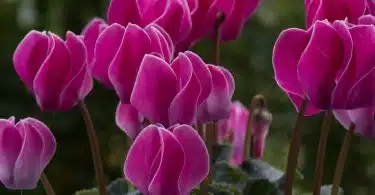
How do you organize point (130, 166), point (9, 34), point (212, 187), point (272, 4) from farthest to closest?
1. point (272, 4)
2. point (9, 34)
3. point (212, 187)
4. point (130, 166)

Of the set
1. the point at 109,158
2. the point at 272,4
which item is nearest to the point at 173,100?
the point at 109,158

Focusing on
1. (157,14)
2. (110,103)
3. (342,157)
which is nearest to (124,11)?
(157,14)

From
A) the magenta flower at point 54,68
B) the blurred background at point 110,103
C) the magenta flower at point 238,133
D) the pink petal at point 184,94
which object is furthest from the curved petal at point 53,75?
the blurred background at point 110,103

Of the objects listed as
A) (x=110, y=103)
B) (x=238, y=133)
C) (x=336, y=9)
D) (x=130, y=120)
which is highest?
(x=336, y=9)

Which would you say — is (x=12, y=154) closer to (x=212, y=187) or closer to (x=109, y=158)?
(x=212, y=187)

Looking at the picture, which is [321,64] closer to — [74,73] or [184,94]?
[184,94]

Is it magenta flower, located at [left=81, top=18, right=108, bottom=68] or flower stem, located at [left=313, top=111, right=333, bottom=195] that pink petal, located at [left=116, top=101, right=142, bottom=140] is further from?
flower stem, located at [left=313, top=111, right=333, bottom=195]
